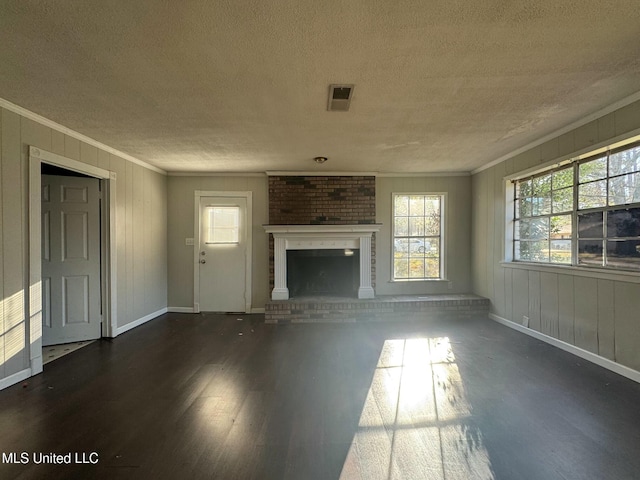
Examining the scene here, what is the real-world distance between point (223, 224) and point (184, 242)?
723 millimetres

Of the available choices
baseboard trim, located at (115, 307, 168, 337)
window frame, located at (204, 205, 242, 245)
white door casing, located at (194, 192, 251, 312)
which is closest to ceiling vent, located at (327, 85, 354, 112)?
white door casing, located at (194, 192, 251, 312)

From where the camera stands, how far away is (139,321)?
14.5ft

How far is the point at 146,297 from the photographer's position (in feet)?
15.1

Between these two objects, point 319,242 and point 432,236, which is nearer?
point 319,242

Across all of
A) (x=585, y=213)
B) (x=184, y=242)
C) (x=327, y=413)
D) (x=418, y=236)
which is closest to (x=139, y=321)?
(x=184, y=242)

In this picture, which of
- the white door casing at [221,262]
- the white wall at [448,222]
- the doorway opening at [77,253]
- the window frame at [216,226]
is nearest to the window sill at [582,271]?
the white wall at [448,222]

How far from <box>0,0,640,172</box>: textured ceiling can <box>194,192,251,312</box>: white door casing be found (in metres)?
1.84

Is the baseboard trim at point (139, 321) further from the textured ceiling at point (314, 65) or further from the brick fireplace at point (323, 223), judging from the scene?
the textured ceiling at point (314, 65)

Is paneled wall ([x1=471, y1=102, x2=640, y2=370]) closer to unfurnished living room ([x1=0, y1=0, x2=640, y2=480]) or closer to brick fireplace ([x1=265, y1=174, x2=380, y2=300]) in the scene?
unfurnished living room ([x1=0, y1=0, x2=640, y2=480])

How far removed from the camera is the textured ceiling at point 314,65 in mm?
1551

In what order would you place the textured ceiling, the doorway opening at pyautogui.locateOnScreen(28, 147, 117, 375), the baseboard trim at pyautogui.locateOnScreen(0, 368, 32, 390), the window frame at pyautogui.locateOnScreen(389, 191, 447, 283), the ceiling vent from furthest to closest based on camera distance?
the window frame at pyautogui.locateOnScreen(389, 191, 447, 283), the doorway opening at pyautogui.locateOnScreen(28, 147, 117, 375), the baseboard trim at pyautogui.locateOnScreen(0, 368, 32, 390), the ceiling vent, the textured ceiling

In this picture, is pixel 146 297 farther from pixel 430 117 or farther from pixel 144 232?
pixel 430 117

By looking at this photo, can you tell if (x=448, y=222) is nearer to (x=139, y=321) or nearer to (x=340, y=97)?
(x=340, y=97)

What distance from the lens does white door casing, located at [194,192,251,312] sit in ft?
16.8
